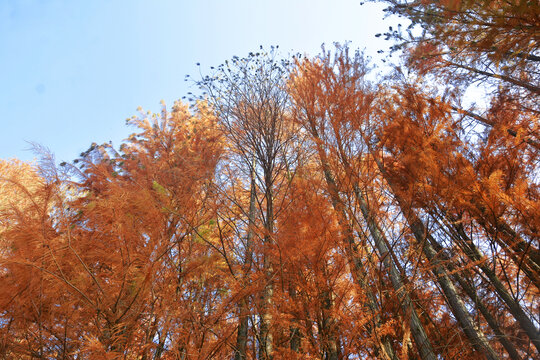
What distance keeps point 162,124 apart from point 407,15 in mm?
5580

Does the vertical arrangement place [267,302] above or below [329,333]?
A: above

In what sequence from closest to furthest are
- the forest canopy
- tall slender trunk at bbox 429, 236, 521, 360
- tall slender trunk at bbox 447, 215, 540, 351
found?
the forest canopy, tall slender trunk at bbox 447, 215, 540, 351, tall slender trunk at bbox 429, 236, 521, 360

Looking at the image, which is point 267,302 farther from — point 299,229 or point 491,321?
point 491,321

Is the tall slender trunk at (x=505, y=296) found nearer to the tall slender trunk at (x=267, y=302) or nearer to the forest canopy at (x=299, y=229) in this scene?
the forest canopy at (x=299, y=229)

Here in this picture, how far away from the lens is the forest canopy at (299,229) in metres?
2.59

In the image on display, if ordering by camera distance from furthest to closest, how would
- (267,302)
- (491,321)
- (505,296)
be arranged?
(491,321) < (505,296) < (267,302)

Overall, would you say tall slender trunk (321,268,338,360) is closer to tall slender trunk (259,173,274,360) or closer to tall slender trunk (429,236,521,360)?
tall slender trunk (259,173,274,360)

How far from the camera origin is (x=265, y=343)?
113 inches

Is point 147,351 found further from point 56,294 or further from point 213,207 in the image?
point 213,207

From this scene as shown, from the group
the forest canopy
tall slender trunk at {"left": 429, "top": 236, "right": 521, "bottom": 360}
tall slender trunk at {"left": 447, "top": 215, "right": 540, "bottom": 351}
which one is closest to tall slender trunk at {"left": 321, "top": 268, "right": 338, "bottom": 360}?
the forest canopy

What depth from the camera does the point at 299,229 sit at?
11.2ft

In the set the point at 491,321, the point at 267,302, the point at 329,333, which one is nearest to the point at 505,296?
the point at 491,321

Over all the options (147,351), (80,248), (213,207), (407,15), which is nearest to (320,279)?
(213,207)

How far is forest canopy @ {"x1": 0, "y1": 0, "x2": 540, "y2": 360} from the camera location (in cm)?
259
